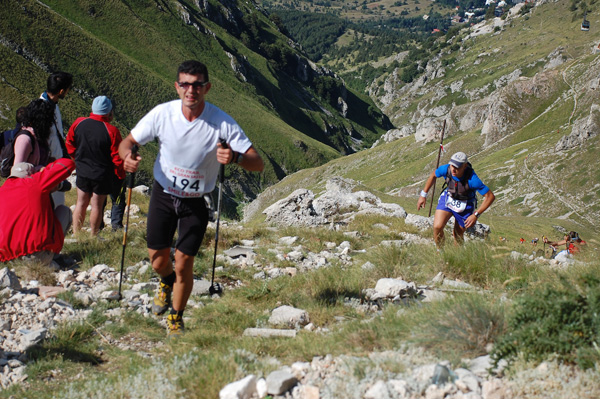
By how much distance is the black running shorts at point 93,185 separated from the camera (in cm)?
917

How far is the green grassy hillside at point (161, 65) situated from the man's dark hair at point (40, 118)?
188 ft

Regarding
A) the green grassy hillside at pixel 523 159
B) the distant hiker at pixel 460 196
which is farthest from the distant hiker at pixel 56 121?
the green grassy hillside at pixel 523 159

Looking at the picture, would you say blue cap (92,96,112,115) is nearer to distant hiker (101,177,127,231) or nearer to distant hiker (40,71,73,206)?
distant hiker (40,71,73,206)

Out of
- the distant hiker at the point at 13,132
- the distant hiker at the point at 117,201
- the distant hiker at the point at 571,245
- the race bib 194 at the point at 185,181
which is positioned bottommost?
the distant hiker at the point at 571,245

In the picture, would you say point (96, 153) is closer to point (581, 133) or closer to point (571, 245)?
point (571, 245)

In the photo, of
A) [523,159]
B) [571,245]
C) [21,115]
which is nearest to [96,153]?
[21,115]

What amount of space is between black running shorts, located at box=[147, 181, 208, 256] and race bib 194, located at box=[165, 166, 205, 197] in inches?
3.7

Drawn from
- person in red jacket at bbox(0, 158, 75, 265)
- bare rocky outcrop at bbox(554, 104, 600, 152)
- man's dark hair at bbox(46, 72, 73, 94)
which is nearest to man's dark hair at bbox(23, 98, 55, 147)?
man's dark hair at bbox(46, 72, 73, 94)

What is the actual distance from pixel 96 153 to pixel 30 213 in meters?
2.05

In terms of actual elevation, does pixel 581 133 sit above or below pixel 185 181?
below

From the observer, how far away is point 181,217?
5547mm

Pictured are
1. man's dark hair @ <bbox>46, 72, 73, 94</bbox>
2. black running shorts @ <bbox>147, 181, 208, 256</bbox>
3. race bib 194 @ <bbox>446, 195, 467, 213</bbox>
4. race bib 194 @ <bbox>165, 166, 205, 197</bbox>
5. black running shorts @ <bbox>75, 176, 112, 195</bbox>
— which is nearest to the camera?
race bib 194 @ <bbox>165, 166, 205, 197</bbox>

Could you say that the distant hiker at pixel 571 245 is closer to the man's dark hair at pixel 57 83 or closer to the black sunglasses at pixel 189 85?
the black sunglasses at pixel 189 85

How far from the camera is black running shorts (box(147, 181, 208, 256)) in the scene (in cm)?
549
